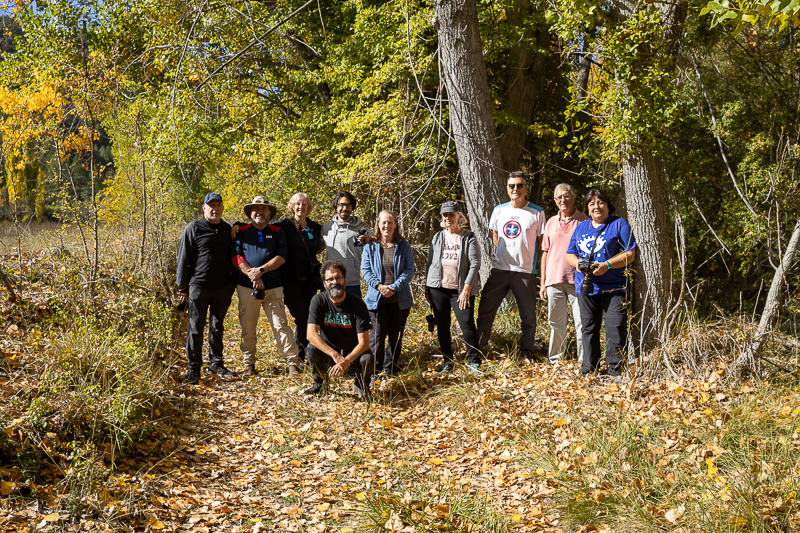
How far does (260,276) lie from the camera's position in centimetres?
584

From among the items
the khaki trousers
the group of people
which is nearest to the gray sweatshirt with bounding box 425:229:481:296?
the group of people

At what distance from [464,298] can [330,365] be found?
4.79ft

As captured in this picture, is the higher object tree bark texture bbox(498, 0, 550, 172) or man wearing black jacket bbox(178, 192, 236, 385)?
tree bark texture bbox(498, 0, 550, 172)

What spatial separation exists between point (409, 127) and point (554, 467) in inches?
215

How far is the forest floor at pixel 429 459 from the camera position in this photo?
127 inches

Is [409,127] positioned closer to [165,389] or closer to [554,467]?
[165,389]

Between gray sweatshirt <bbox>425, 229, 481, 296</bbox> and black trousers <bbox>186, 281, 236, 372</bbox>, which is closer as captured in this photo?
gray sweatshirt <bbox>425, 229, 481, 296</bbox>

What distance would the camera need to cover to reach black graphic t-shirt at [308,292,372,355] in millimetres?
5258

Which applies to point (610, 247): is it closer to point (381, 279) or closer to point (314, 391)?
point (381, 279)

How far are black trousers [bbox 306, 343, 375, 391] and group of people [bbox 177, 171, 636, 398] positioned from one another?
11 mm

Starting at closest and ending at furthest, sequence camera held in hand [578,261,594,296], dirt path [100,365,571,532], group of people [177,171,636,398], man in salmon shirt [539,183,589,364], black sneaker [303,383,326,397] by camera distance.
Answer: dirt path [100,365,571,532] < camera held in hand [578,261,594,296] < group of people [177,171,636,398] < black sneaker [303,383,326,397] < man in salmon shirt [539,183,589,364]

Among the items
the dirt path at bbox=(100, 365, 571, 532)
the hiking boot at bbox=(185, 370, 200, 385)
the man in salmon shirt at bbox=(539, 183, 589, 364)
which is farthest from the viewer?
the hiking boot at bbox=(185, 370, 200, 385)

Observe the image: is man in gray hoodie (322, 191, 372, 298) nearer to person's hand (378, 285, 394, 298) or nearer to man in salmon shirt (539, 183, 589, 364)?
person's hand (378, 285, 394, 298)

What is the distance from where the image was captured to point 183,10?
1011 centimetres
